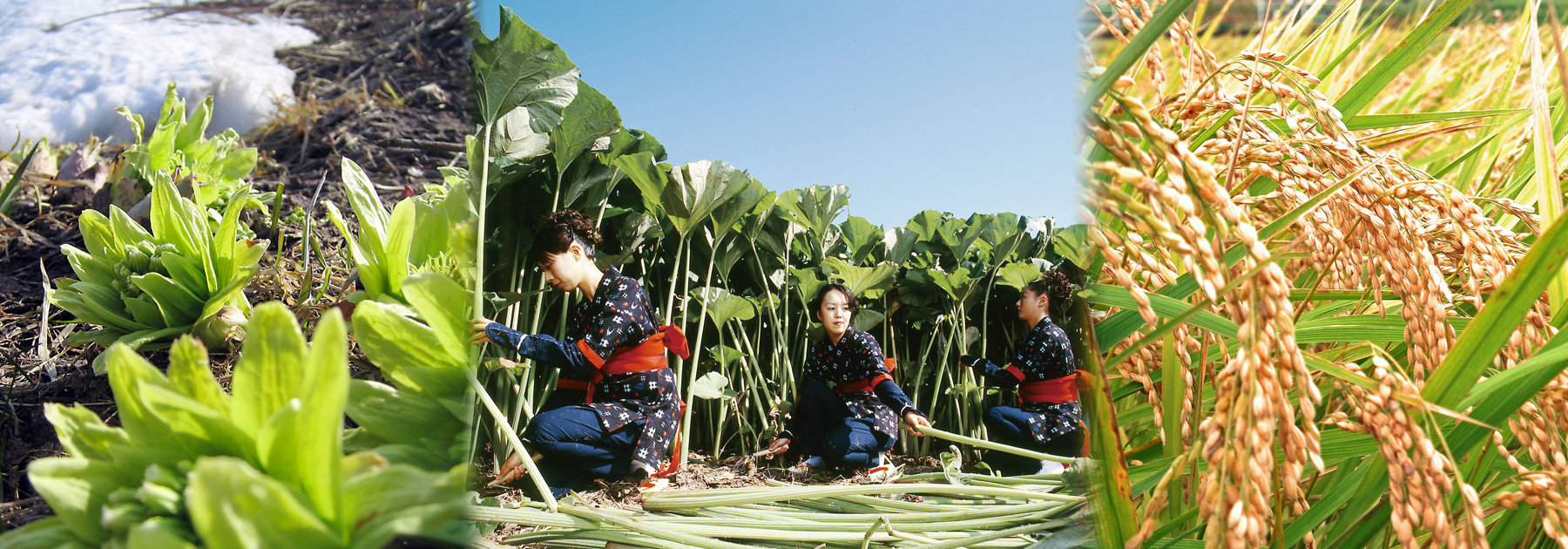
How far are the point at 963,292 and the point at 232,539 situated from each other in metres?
0.46

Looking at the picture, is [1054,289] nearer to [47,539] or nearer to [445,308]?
[445,308]

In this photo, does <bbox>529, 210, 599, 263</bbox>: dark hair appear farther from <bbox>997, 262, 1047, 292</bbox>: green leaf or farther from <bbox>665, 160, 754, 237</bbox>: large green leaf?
<bbox>997, 262, 1047, 292</bbox>: green leaf

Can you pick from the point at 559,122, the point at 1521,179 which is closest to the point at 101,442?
the point at 559,122

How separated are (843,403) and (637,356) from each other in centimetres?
15

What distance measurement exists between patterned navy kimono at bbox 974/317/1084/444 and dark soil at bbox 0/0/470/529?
42 cm

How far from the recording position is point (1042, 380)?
0.57 m

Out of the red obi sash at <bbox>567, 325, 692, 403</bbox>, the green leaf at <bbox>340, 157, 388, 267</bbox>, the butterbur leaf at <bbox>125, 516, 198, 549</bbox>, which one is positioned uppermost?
the green leaf at <bbox>340, 157, 388, 267</bbox>

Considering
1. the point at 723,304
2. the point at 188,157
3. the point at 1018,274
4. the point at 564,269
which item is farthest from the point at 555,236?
the point at 188,157

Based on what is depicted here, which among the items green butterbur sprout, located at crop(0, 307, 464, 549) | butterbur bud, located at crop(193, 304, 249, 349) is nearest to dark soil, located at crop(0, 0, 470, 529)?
butterbur bud, located at crop(193, 304, 249, 349)

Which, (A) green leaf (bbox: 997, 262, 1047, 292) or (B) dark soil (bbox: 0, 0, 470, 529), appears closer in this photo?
(A) green leaf (bbox: 997, 262, 1047, 292)

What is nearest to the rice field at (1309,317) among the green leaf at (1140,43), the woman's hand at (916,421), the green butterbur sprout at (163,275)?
the green leaf at (1140,43)

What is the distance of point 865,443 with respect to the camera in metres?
0.54

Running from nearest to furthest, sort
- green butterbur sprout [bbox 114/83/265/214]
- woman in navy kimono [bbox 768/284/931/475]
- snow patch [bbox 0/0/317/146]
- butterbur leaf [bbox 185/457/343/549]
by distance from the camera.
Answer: butterbur leaf [bbox 185/457/343/549]
woman in navy kimono [bbox 768/284/931/475]
green butterbur sprout [bbox 114/83/265/214]
snow patch [bbox 0/0/317/146]

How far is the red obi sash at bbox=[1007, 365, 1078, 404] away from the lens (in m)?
0.57
